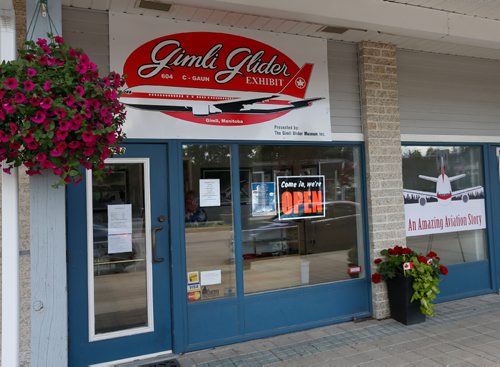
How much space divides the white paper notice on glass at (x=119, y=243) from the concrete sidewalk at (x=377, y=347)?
1159 mm

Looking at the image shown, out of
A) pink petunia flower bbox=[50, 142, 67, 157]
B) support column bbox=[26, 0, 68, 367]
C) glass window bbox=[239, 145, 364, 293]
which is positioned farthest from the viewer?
glass window bbox=[239, 145, 364, 293]

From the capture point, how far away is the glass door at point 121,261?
3.71m

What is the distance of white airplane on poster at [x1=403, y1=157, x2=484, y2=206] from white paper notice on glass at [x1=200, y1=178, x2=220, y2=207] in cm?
251

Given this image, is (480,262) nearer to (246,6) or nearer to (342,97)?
(342,97)

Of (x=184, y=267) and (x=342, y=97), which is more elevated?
(x=342, y=97)

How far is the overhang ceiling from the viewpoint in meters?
3.81

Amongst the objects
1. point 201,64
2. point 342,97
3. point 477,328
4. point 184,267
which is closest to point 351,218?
point 342,97

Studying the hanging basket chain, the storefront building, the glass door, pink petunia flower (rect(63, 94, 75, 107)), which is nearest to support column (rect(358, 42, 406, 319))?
the storefront building

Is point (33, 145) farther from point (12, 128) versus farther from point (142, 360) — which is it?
point (142, 360)

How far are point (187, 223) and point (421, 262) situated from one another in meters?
2.65

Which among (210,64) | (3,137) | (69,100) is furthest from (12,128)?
(210,64)

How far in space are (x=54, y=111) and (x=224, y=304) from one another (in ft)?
9.01

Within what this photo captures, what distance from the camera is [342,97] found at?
4887mm

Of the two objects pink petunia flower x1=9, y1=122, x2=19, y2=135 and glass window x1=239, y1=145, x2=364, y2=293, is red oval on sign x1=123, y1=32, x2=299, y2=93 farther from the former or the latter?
pink petunia flower x1=9, y1=122, x2=19, y2=135
